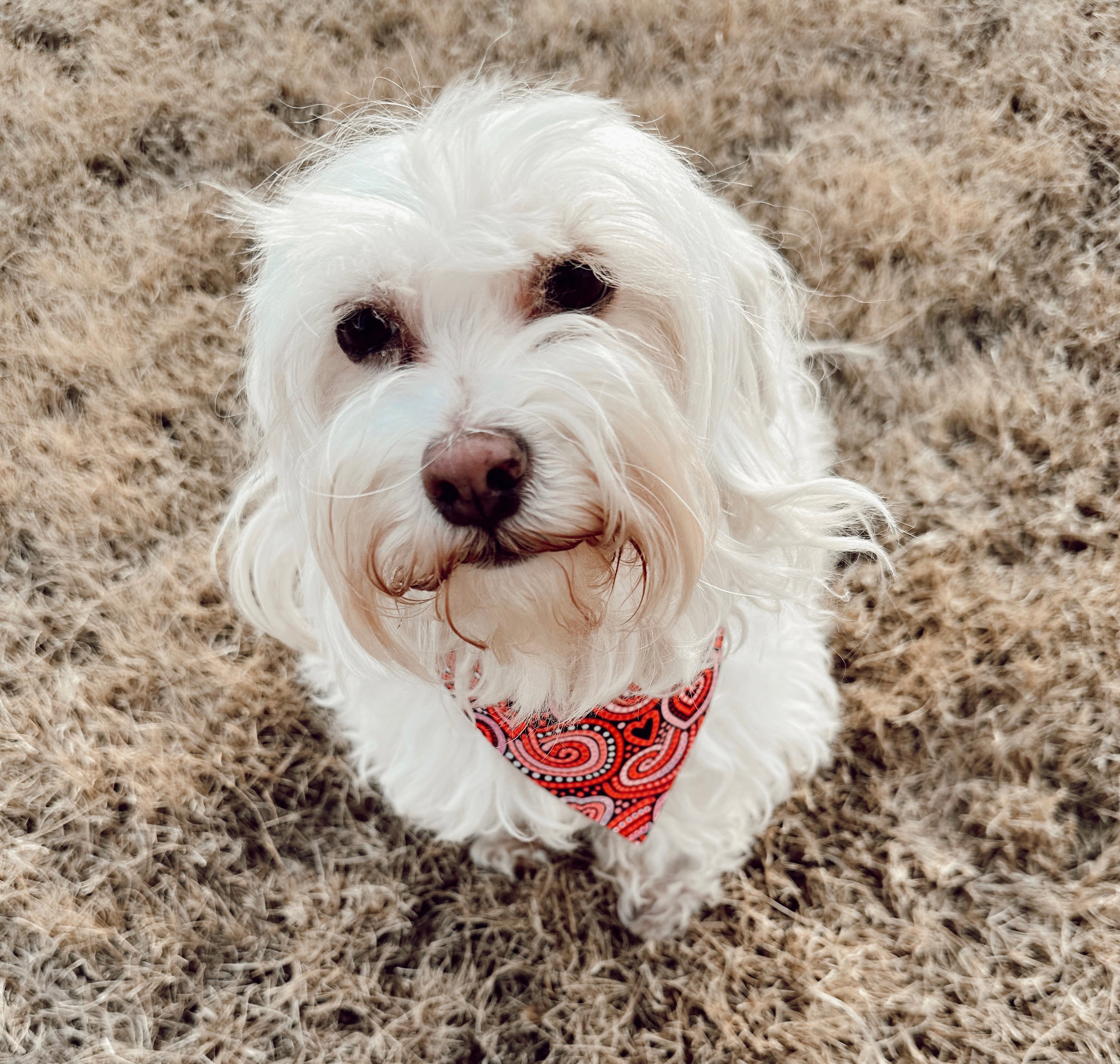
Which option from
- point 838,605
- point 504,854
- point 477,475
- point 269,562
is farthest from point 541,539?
point 838,605

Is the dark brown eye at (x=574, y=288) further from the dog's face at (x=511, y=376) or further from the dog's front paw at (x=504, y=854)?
the dog's front paw at (x=504, y=854)

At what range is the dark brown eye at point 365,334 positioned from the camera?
4.17ft

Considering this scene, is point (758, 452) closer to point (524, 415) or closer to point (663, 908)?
point (524, 415)

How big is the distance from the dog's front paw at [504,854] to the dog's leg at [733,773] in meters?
0.15

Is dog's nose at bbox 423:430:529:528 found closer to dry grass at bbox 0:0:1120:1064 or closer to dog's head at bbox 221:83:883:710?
dog's head at bbox 221:83:883:710

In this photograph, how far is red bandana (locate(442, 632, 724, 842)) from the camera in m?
1.64

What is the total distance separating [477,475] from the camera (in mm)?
1080

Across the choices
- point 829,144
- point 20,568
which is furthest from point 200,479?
point 829,144

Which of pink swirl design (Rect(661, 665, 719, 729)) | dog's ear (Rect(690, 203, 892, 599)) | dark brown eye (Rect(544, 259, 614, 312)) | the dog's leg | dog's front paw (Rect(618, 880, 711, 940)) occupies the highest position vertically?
dark brown eye (Rect(544, 259, 614, 312))

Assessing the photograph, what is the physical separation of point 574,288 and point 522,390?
20cm

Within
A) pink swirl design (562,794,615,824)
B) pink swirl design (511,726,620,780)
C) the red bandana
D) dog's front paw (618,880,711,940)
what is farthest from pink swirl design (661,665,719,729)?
dog's front paw (618,880,711,940)

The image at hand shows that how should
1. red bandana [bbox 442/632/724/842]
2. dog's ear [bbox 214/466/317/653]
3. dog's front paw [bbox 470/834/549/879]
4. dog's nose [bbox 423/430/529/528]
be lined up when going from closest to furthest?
1. dog's nose [bbox 423/430/529/528]
2. dog's ear [bbox 214/466/317/653]
3. red bandana [bbox 442/632/724/842]
4. dog's front paw [bbox 470/834/549/879]

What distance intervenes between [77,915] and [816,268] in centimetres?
253

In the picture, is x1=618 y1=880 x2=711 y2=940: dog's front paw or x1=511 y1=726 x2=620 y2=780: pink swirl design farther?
x1=618 y1=880 x2=711 y2=940: dog's front paw
